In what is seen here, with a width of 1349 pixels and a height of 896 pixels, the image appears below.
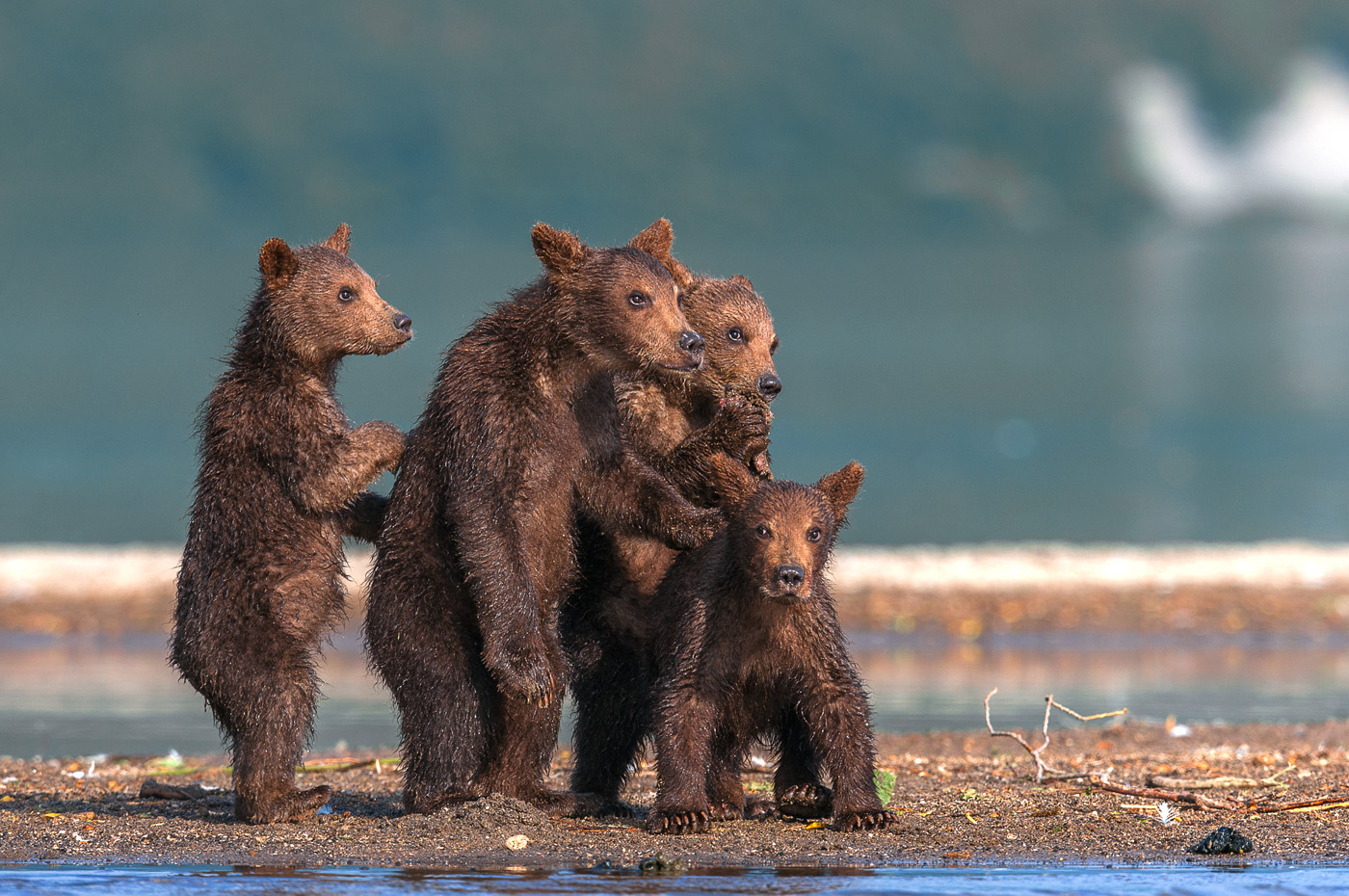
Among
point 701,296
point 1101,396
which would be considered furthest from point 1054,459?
point 701,296

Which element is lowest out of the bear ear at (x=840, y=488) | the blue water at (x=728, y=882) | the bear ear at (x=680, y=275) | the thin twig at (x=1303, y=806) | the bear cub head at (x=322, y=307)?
the blue water at (x=728, y=882)

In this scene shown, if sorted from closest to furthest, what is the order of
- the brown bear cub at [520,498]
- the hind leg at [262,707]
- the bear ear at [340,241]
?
the brown bear cub at [520,498] → the hind leg at [262,707] → the bear ear at [340,241]

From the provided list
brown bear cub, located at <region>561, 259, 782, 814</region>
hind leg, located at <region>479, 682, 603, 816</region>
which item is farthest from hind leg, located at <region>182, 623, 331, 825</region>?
brown bear cub, located at <region>561, 259, 782, 814</region>

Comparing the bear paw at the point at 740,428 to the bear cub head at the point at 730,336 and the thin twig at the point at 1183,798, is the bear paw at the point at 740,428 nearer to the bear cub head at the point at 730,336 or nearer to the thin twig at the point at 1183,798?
the bear cub head at the point at 730,336

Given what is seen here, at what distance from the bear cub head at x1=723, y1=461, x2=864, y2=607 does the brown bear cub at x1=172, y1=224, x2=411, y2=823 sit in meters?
1.95

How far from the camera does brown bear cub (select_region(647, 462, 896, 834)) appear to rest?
886 centimetres

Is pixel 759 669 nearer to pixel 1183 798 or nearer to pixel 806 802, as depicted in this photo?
pixel 806 802

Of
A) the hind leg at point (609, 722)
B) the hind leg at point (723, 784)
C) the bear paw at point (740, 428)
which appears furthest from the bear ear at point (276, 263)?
the hind leg at point (723, 784)

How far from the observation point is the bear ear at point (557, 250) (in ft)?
30.9

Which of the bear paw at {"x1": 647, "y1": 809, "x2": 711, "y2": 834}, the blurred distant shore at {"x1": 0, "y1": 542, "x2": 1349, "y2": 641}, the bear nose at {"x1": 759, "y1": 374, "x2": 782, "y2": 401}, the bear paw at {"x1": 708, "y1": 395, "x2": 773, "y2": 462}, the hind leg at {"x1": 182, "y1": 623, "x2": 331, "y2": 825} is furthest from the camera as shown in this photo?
the blurred distant shore at {"x1": 0, "y1": 542, "x2": 1349, "y2": 641}

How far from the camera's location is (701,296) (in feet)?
35.2

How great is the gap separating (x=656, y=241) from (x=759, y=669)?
2.71m

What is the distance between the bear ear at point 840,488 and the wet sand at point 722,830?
1674 millimetres

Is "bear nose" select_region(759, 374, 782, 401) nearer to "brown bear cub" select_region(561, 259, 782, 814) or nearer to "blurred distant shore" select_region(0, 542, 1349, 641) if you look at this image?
"brown bear cub" select_region(561, 259, 782, 814)
